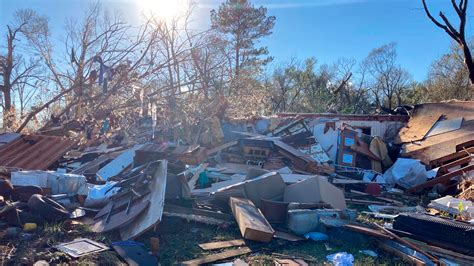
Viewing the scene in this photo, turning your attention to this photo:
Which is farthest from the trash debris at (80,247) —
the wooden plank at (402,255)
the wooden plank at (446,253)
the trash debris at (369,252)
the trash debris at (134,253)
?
the wooden plank at (446,253)

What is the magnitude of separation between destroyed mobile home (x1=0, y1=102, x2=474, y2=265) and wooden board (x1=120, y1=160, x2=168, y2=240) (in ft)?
0.07

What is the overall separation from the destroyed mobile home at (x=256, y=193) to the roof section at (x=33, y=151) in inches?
1.0

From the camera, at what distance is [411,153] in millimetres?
11789

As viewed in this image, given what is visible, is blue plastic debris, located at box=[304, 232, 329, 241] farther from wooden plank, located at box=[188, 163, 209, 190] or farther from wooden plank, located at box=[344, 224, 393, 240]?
wooden plank, located at box=[188, 163, 209, 190]

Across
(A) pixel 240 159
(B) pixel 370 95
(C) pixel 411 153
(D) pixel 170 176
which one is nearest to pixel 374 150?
(C) pixel 411 153

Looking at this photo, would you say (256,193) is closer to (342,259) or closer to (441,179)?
(342,259)

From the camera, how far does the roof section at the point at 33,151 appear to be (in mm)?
8539

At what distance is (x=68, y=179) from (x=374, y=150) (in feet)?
29.9

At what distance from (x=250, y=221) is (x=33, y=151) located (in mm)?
6365

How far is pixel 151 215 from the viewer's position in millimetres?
5125

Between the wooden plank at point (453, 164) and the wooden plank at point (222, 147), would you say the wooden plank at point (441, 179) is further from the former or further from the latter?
the wooden plank at point (222, 147)

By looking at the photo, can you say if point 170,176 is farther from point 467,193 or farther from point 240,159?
point 467,193

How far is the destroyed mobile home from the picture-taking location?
16.1 ft

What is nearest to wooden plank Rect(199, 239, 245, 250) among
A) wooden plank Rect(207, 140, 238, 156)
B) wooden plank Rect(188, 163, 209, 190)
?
wooden plank Rect(188, 163, 209, 190)
